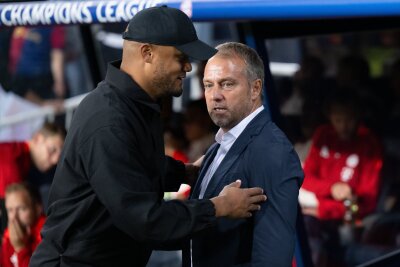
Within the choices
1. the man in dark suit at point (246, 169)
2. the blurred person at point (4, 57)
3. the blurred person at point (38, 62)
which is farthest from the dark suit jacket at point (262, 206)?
the blurred person at point (38, 62)

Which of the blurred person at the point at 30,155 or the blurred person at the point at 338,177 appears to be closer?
the blurred person at the point at 338,177

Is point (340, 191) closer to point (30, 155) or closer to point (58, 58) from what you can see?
point (30, 155)

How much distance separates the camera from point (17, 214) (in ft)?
16.3

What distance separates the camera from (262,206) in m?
2.88

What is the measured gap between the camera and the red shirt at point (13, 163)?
5.25 metres

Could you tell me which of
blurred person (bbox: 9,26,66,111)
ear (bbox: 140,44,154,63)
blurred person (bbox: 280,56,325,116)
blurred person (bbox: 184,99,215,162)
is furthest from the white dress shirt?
blurred person (bbox: 9,26,66,111)

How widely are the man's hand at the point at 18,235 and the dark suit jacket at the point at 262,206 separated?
6.65 feet

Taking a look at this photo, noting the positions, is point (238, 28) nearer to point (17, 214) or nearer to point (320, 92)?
point (320, 92)

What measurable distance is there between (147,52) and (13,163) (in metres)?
2.71

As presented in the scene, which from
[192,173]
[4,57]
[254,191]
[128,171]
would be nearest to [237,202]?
[254,191]

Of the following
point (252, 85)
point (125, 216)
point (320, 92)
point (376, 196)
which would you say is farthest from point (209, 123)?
point (125, 216)

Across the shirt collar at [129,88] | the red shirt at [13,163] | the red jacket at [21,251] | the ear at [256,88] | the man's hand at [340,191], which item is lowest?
the red jacket at [21,251]

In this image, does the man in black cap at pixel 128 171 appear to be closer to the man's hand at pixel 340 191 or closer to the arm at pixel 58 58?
the man's hand at pixel 340 191

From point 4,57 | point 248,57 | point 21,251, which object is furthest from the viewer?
point 4,57
